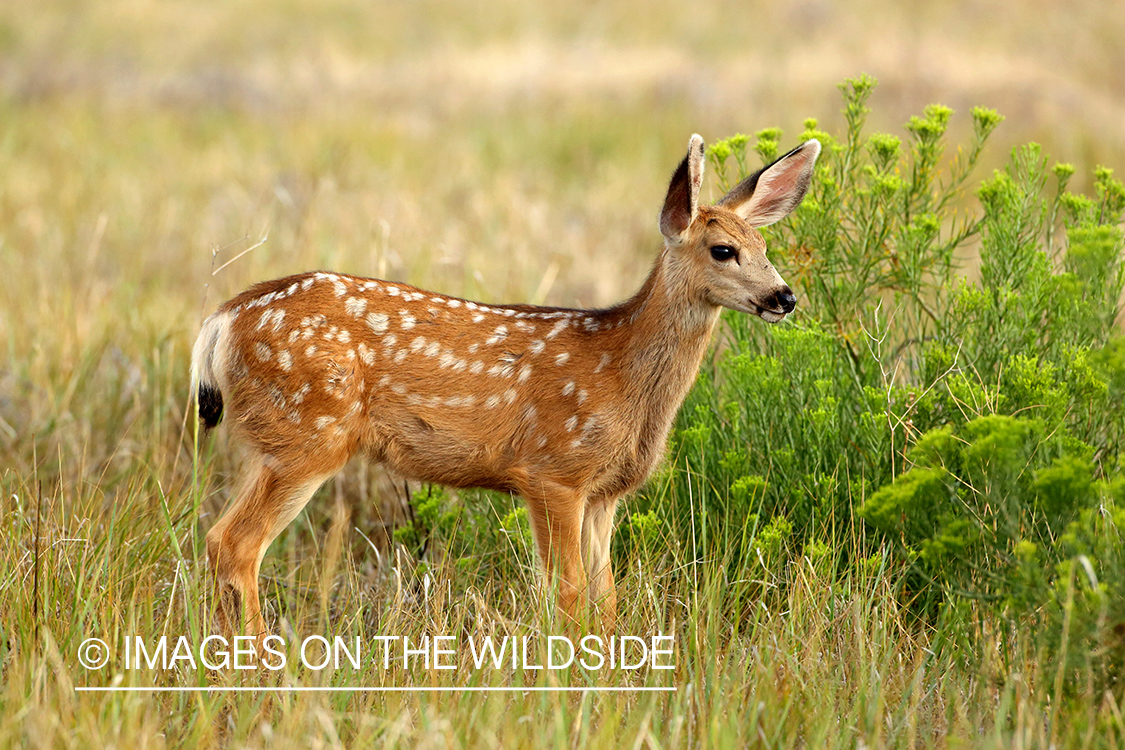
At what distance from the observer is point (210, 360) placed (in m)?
4.07

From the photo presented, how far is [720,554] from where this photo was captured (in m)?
4.23

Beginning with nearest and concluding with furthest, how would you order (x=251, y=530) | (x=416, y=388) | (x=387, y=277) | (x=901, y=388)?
(x=251, y=530), (x=416, y=388), (x=901, y=388), (x=387, y=277)

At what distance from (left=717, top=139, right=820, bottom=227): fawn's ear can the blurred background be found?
1.77m

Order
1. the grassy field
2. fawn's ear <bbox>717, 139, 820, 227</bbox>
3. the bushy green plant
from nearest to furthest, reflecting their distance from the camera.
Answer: the grassy field → the bushy green plant → fawn's ear <bbox>717, 139, 820, 227</bbox>

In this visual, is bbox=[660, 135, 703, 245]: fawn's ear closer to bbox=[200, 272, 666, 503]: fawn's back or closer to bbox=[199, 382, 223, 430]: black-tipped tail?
bbox=[200, 272, 666, 503]: fawn's back

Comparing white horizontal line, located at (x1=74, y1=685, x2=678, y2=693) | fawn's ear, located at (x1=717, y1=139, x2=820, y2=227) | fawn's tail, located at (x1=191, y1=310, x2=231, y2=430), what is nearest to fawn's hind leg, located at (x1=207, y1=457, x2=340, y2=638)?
fawn's tail, located at (x1=191, y1=310, x2=231, y2=430)

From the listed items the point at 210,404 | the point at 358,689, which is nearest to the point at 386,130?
the point at 210,404

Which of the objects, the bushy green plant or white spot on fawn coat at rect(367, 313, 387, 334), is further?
white spot on fawn coat at rect(367, 313, 387, 334)

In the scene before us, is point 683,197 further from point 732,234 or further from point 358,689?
point 358,689

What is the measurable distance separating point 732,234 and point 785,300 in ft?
1.08

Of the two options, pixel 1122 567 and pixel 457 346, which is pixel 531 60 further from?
pixel 1122 567

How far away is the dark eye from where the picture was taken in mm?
3906

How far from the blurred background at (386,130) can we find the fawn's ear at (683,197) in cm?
184

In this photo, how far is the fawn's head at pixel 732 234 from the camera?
3801mm
